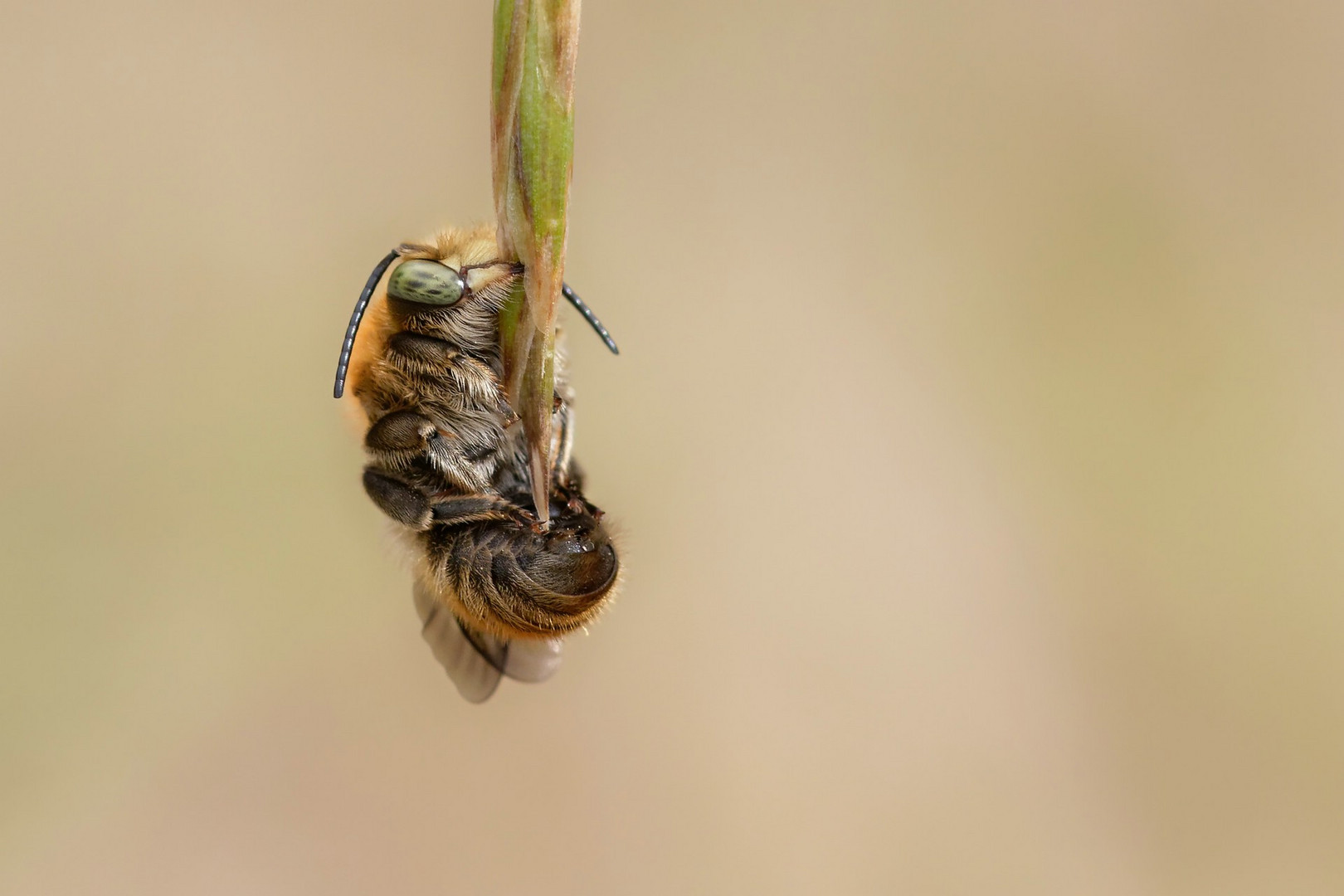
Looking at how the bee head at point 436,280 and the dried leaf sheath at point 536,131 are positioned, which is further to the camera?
the bee head at point 436,280

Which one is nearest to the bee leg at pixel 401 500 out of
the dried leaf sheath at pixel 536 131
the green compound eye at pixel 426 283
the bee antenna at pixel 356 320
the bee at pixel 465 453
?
the bee at pixel 465 453

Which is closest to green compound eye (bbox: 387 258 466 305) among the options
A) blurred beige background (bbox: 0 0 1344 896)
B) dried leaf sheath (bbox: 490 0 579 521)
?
dried leaf sheath (bbox: 490 0 579 521)

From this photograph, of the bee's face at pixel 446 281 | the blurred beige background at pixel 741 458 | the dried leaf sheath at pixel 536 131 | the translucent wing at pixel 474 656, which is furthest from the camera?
the blurred beige background at pixel 741 458

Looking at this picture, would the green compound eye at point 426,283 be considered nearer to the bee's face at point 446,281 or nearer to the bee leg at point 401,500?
the bee's face at point 446,281

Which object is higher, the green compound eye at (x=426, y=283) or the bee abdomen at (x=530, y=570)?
the green compound eye at (x=426, y=283)

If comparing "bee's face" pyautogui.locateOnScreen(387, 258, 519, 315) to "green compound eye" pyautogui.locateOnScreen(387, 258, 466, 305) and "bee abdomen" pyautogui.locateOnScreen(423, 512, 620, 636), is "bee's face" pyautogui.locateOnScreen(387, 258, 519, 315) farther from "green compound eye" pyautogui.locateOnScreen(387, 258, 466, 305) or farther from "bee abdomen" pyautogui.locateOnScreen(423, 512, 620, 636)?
"bee abdomen" pyautogui.locateOnScreen(423, 512, 620, 636)
